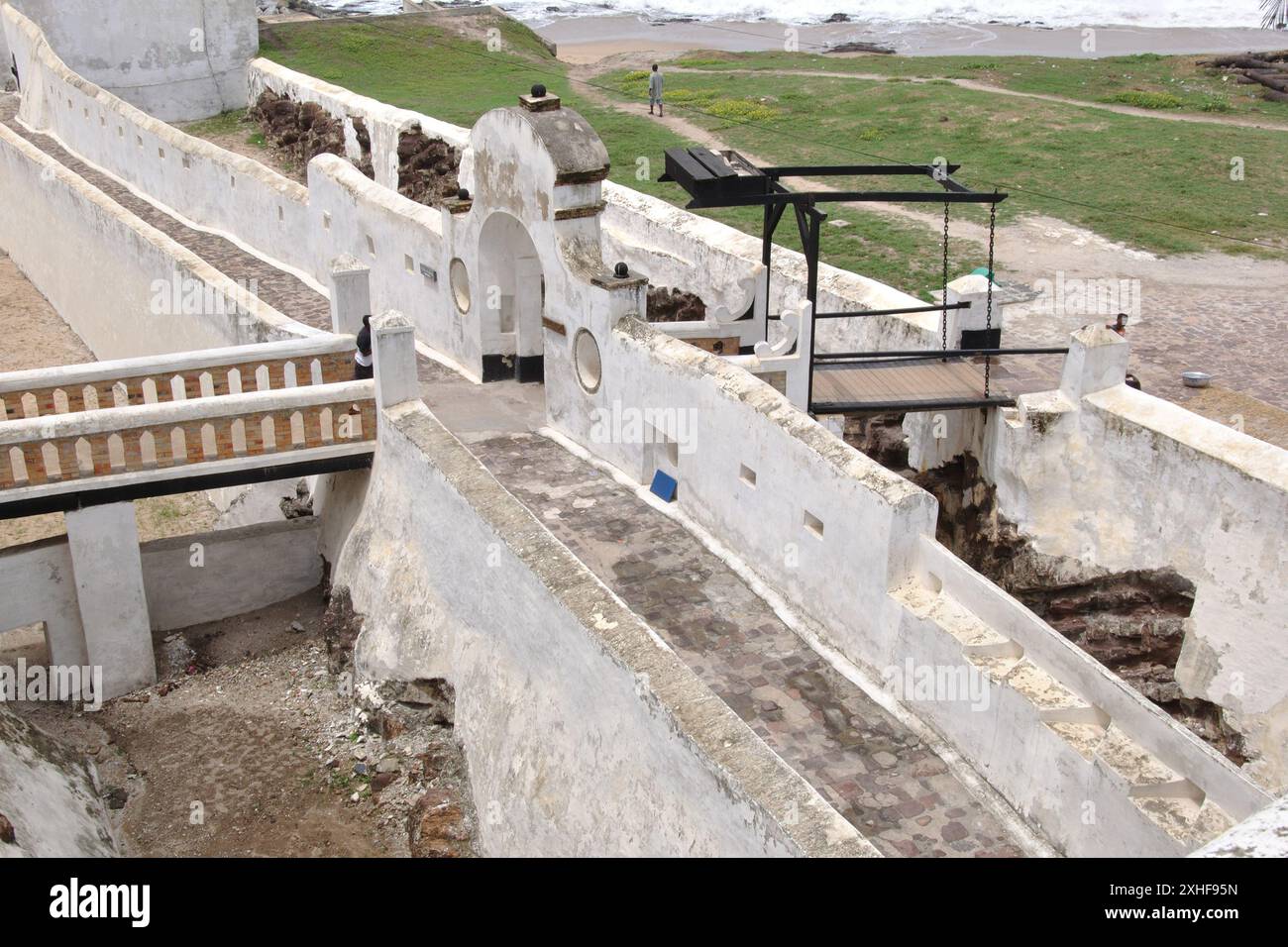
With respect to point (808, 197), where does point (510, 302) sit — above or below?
below

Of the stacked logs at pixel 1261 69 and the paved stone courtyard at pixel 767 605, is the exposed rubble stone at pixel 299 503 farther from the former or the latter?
the stacked logs at pixel 1261 69

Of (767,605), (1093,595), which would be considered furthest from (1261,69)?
(767,605)

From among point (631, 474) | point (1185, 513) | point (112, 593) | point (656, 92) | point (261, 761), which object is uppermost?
point (656, 92)

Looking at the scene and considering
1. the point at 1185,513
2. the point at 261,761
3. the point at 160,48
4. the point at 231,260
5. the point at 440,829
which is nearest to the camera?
the point at 1185,513

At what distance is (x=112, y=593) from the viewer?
48.5 feet

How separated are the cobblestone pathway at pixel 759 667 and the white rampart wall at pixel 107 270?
16.4ft

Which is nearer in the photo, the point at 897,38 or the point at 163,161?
the point at 163,161

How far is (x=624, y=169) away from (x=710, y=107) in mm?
5289

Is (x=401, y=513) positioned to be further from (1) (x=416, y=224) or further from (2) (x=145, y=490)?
(1) (x=416, y=224)

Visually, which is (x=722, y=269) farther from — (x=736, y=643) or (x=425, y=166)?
(x=425, y=166)

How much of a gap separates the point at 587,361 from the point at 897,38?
35.4 m

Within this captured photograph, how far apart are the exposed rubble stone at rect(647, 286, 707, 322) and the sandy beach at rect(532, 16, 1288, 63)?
2255 centimetres
